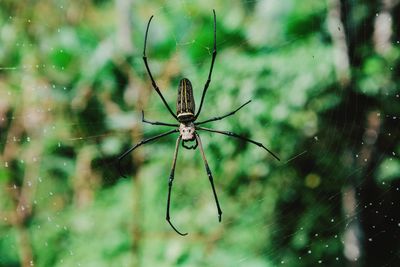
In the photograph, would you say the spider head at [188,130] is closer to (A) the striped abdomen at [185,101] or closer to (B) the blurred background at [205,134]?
(A) the striped abdomen at [185,101]

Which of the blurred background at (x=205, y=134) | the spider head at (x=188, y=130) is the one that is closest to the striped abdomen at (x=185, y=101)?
the spider head at (x=188, y=130)

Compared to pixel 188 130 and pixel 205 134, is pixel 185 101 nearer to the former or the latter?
pixel 188 130

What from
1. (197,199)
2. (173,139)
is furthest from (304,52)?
(197,199)

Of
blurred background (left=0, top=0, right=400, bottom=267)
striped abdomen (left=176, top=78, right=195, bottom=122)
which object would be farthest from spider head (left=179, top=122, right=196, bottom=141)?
blurred background (left=0, top=0, right=400, bottom=267)

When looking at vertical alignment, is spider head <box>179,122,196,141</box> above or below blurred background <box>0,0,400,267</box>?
below

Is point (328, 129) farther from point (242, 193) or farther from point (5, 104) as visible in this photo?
point (5, 104)

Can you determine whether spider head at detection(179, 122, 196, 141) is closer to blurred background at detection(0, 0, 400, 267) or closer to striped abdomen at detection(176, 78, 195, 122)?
striped abdomen at detection(176, 78, 195, 122)
